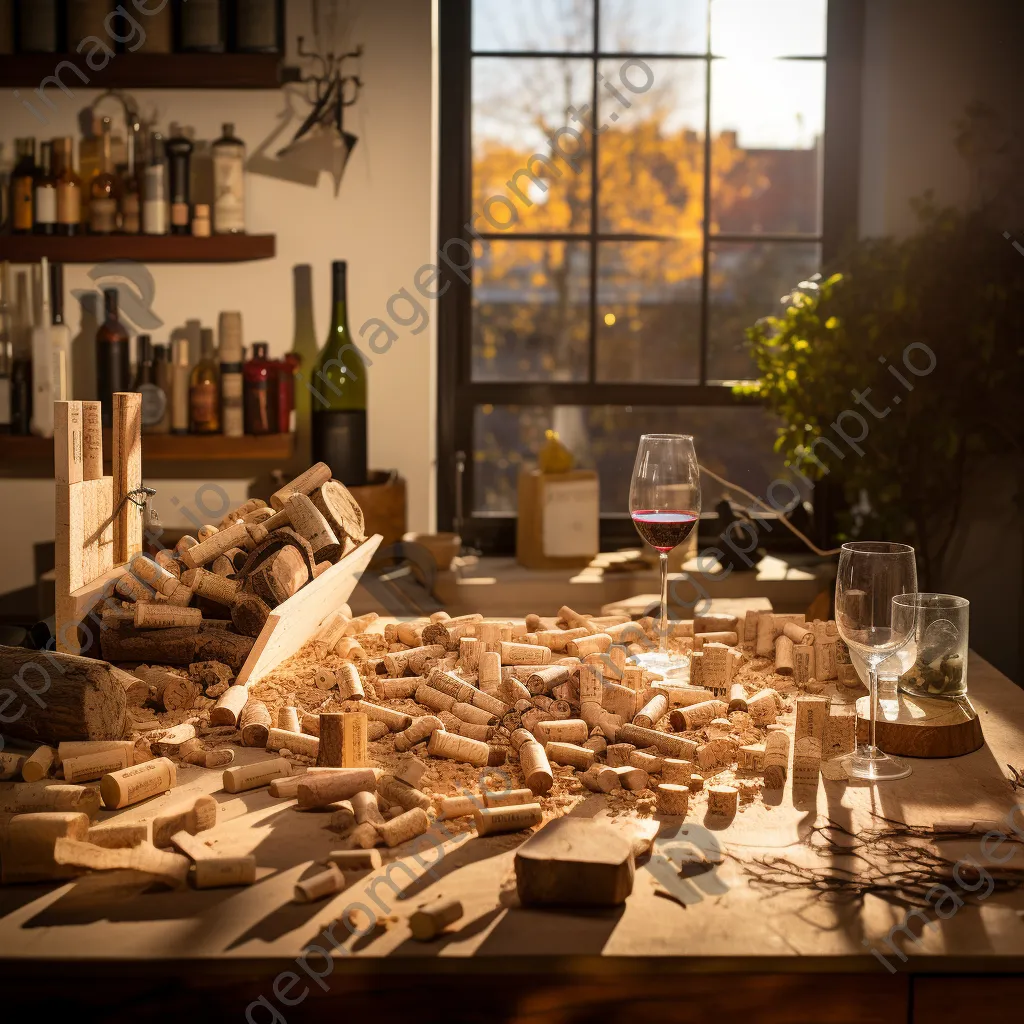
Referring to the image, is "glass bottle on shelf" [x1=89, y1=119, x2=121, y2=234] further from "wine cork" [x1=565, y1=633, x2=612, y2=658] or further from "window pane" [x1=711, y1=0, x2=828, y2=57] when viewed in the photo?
"wine cork" [x1=565, y1=633, x2=612, y2=658]

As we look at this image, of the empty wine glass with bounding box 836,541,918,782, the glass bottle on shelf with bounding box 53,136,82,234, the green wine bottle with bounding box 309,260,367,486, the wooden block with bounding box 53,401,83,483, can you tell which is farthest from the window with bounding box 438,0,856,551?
the empty wine glass with bounding box 836,541,918,782

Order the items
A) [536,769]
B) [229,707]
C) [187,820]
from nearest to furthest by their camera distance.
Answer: [187,820] → [536,769] → [229,707]

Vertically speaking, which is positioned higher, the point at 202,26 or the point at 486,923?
the point at 202,26

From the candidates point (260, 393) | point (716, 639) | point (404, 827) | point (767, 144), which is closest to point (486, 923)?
point (404, 827)

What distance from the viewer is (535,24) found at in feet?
11.8

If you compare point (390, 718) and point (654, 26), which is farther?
point (654, 26)

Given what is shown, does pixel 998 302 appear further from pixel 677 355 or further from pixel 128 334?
pixel 128 334

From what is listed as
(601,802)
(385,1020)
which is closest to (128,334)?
(601,802)

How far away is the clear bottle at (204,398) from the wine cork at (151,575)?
64.7 inches

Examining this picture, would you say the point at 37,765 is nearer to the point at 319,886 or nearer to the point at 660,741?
the point at 319,886

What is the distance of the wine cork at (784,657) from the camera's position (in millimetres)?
1768

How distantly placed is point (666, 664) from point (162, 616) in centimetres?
72

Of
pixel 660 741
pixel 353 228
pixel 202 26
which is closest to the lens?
pixel 660 741

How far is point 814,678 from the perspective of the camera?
67.8 inches
